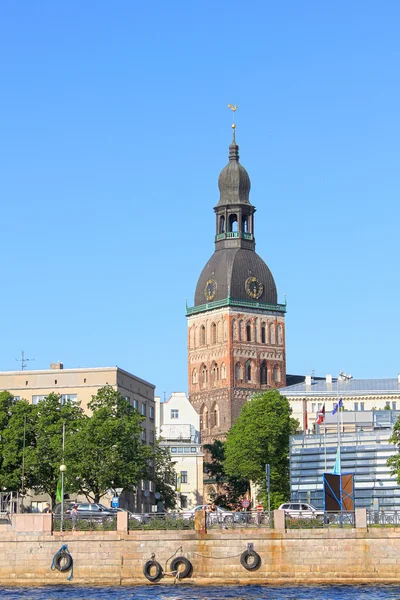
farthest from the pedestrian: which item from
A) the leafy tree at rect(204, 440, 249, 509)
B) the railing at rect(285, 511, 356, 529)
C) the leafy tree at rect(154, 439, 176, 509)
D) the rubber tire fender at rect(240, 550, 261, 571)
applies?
the leafy tree at rect(204, 440, 249, 509)

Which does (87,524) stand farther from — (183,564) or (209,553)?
(209,553)

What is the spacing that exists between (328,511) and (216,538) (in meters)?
7.73

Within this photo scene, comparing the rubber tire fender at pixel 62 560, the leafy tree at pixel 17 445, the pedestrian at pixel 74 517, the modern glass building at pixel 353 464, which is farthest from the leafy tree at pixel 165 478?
the rubber tire fender at pixel 62 560

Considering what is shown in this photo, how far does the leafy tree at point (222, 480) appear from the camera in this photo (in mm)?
176500

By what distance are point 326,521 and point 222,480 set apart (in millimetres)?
102672

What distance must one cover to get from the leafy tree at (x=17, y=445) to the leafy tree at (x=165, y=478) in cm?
2927

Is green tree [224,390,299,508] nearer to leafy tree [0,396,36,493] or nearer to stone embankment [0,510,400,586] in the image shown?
leafy tree [0,396,36,493]

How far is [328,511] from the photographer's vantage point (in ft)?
290

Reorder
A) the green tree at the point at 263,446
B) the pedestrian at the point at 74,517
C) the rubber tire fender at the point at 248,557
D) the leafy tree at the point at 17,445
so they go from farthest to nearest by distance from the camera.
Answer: the green tree at the point at 263,446
the leafy tree at the point at 17,445
the pedestrian at the point at 74,517
the rubber tire fender at the point at 248,557

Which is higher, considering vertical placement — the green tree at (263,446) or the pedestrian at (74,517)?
the green tree at (263,446)

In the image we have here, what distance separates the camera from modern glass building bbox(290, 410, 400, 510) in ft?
423

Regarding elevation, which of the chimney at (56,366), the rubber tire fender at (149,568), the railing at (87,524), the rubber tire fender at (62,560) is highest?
the chimney at (56,366)

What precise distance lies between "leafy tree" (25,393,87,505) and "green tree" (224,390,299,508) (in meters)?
33.1

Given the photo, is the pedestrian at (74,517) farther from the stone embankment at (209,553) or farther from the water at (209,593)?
the water at (209,593)
